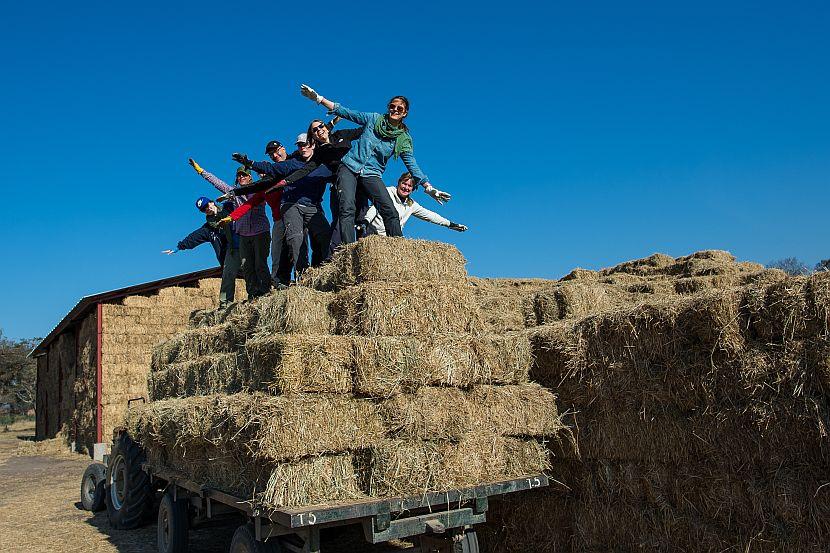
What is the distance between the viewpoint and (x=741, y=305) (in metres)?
5.00

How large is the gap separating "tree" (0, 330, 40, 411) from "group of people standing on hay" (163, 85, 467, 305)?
46.0 m

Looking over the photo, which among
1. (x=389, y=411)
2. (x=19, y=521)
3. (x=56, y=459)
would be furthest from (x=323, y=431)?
(x=56, y=459)

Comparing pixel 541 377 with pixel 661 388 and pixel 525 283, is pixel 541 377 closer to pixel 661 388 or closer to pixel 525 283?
pixel 661 388

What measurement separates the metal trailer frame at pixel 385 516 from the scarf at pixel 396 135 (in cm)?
394

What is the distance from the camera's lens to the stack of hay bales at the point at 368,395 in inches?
194

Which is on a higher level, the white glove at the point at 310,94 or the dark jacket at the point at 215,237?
the white glove at the point at 310,94

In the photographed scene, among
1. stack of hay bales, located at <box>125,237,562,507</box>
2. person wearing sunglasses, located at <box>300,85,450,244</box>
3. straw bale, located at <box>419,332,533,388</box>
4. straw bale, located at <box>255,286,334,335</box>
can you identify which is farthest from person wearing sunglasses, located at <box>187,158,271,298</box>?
straw bale, located at <box>419,332,533,388</box>

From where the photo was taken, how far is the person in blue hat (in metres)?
10.2

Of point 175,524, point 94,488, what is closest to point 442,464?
point 175,524

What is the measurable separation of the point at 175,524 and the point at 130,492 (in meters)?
2.06

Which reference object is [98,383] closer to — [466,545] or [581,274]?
[581,274]

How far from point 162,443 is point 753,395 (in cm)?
565

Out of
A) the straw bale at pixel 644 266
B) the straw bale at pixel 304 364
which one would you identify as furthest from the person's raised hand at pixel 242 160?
the straw bale at pixel 644 266

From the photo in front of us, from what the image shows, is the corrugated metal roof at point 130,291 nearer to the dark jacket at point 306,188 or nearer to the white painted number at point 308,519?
the dark jacket at point 306,188
